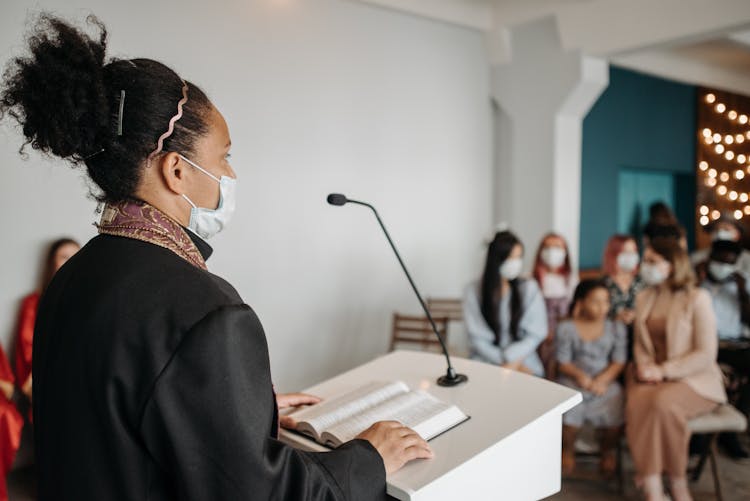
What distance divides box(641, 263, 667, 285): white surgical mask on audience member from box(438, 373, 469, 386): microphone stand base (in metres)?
2.07

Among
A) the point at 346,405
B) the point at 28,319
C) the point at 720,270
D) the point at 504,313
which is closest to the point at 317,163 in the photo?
the point at 504,313

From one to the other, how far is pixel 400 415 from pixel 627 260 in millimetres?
3279

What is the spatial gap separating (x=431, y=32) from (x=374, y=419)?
4.36 m

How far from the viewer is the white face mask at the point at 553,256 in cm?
412

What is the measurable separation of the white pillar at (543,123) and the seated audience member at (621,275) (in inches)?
35.7

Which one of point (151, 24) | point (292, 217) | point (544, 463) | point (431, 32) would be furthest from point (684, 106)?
point (544, 463)

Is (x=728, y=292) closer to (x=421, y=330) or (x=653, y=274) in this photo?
(x=653, y=274)

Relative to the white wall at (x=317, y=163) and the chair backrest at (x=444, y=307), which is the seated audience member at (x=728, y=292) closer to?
the chair backrest at (x=444, y=307)

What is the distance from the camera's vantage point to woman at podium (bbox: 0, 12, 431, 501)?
2.95ft

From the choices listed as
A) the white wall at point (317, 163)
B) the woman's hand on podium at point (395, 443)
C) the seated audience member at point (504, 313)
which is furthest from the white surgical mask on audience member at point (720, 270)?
the woman's hand on podium at point (395, 443)

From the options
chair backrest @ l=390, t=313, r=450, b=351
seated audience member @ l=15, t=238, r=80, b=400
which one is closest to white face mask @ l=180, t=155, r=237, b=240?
seated audience member @ l=15, t=238, r=80, b=400

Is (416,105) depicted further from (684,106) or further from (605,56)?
(684,106)

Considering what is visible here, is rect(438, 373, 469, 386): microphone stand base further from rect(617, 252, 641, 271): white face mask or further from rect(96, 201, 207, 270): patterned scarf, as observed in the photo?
rect(617, 252, 641, 271): white face mask

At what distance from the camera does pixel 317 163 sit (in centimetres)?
436
